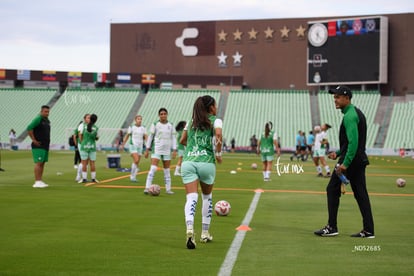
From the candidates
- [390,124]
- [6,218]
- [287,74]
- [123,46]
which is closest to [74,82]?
[123,46]

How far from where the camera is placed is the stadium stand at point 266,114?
62.0 meters

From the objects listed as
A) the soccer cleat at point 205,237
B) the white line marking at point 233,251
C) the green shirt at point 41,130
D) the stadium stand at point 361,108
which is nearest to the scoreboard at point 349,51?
the stadium stand at point 361,108

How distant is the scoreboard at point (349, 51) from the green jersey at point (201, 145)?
52971mm

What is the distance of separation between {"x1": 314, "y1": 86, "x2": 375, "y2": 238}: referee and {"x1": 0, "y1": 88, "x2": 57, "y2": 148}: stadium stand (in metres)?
58.4

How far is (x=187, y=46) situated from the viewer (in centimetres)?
7162

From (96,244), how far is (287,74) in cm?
6131

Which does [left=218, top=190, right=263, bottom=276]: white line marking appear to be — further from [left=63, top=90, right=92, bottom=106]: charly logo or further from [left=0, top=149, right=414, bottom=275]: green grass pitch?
[left=63, top=90, right=92, bottom=106]: charly logo

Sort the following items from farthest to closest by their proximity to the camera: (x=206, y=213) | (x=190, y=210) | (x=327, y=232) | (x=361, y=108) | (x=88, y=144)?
1. (x=361, y=108)
2. (x=88, y=144)
3. (x=327, y=232)
4. (x=206, y=213)
5. (x=190, y=210)

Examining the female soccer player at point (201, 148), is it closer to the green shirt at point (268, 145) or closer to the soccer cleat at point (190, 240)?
the soccer cleat at point (190, 240)

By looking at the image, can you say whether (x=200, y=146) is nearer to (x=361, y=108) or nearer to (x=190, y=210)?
(x=190, y=210)

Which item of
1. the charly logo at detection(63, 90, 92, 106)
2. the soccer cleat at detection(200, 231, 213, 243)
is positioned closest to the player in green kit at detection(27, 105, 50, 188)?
the soccer cleat at detection(200, 231, 213, 243)

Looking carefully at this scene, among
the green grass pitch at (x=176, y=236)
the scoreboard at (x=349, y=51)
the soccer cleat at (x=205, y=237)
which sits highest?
the scoreboard at (x=349, y=51)

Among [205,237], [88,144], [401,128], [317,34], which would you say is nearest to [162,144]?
[88,144]

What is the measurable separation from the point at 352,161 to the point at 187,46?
207ft
